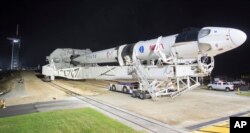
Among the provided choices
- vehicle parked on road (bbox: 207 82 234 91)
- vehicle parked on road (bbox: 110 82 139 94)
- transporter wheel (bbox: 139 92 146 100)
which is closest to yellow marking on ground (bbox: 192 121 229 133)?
transporter wheel (bbox: 139 92 146 100)

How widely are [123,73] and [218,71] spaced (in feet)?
167

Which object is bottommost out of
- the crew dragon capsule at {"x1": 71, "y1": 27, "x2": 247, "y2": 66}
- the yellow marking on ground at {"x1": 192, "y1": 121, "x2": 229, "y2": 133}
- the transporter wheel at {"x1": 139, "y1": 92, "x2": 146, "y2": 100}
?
the yellow marking on ground at {"x1": 192, "y1": 121, "x2": 229, "y2": 133}

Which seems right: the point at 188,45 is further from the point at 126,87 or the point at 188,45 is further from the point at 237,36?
the point at 126,87

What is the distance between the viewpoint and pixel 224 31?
14.5 m

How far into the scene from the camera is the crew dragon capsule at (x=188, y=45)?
14.5 m

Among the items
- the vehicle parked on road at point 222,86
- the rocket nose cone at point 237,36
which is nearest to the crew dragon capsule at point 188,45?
the rocket nose cone at point 237,36

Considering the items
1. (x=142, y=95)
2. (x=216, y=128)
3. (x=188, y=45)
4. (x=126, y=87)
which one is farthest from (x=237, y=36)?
(x=126, y=87)

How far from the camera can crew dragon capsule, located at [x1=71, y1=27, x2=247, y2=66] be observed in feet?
47.4

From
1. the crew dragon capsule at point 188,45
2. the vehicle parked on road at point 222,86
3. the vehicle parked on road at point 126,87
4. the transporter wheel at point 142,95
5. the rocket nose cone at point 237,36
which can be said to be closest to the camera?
the rocket nose cone at point 237,36

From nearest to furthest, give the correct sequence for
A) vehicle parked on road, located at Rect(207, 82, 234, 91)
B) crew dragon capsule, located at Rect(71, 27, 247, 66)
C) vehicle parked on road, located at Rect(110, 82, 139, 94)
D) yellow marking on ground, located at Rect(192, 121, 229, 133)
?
yellow marking on ground, located at Rect(192, 121, 229, 133), crew dragon capsule, located at Rect(71, 27, 247, 66), vehicle parked on road, located at Rect(110, 82, 139, 94), vehicle parked on road, located at Rect(207, 82, 234, 91)

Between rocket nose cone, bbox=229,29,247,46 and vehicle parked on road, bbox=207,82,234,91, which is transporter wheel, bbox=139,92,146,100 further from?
vehicle parked on road, bbox=207,82,234,91

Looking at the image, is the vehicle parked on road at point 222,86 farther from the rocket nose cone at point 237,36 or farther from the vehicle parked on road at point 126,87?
the rocket nose cone at point 237,36

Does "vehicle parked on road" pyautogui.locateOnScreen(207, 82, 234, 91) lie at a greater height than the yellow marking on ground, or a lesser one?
greater

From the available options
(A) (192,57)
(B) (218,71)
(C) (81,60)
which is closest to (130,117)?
(A) (192,57)
